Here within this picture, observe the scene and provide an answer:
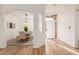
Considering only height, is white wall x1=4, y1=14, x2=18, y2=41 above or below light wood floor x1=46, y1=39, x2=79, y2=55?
above

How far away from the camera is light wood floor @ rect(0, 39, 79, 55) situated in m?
3.09

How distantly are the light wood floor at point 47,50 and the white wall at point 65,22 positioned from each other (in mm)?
133

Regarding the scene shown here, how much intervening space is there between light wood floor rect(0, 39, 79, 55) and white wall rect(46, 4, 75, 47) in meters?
0.13

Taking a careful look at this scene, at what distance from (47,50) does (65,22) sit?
2.51 ft

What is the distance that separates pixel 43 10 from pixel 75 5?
2.32 feet

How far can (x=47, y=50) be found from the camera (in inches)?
124

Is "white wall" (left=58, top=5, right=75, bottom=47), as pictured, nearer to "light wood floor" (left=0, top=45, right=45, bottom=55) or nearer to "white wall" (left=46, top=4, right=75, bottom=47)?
"white wall" (left=46, top=4, right=75, bottom=47)

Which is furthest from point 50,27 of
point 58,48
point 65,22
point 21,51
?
point 21,51

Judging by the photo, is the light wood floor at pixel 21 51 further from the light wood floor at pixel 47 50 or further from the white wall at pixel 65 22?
the white wall at pixel 65 22

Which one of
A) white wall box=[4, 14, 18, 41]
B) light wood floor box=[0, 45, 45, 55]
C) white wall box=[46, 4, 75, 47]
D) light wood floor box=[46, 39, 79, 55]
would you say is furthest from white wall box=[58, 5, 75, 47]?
white wall box=[4, 14, 18, 41]

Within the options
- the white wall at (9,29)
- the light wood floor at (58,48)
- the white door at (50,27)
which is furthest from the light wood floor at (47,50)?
the white wall at (9,29)

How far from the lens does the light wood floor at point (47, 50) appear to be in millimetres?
3086
